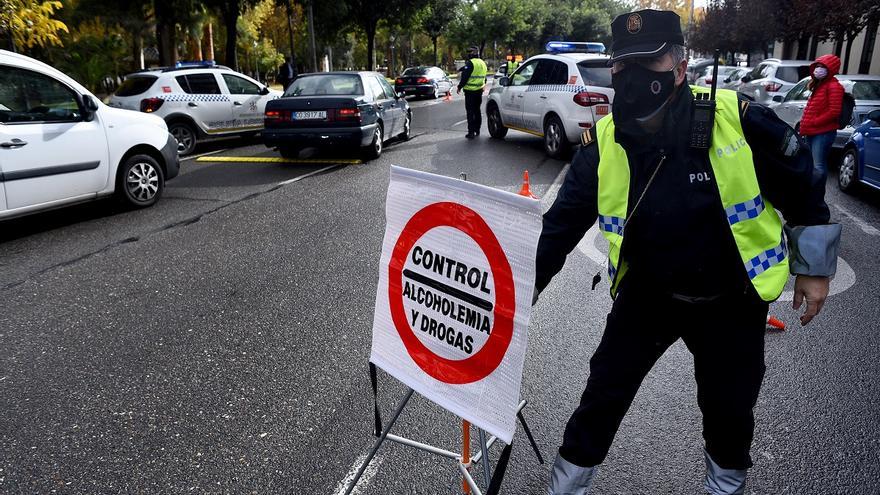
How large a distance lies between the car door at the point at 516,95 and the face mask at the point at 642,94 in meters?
10.6

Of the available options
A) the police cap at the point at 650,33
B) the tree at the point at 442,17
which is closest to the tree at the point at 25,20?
the police cap at the point at 650,33

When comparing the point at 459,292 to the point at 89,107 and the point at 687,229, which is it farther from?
the point at 89,107

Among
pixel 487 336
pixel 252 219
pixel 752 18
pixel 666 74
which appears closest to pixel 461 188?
pixel 487 336

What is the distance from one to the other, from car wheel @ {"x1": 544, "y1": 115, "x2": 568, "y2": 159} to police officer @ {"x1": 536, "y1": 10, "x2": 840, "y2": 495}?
921 centimetres

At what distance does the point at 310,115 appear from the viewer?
36.2 feet

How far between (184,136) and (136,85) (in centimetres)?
123

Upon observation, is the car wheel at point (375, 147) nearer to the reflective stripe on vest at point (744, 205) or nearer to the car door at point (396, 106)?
the car door at point (396, 106)

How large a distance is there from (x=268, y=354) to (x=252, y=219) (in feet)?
12.4

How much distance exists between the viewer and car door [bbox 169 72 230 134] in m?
12.4

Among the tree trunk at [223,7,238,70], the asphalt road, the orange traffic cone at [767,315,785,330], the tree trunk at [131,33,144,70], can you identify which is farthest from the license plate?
the tree trunk at [131,33,144,70]

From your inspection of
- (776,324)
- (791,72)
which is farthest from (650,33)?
(791,72)

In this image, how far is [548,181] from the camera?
9.51 metres

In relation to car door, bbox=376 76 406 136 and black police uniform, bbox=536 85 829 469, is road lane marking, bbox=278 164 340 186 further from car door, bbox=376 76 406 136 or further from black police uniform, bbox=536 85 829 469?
black police uniform, bbox=536 85 829 469

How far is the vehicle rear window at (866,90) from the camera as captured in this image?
11569mm
